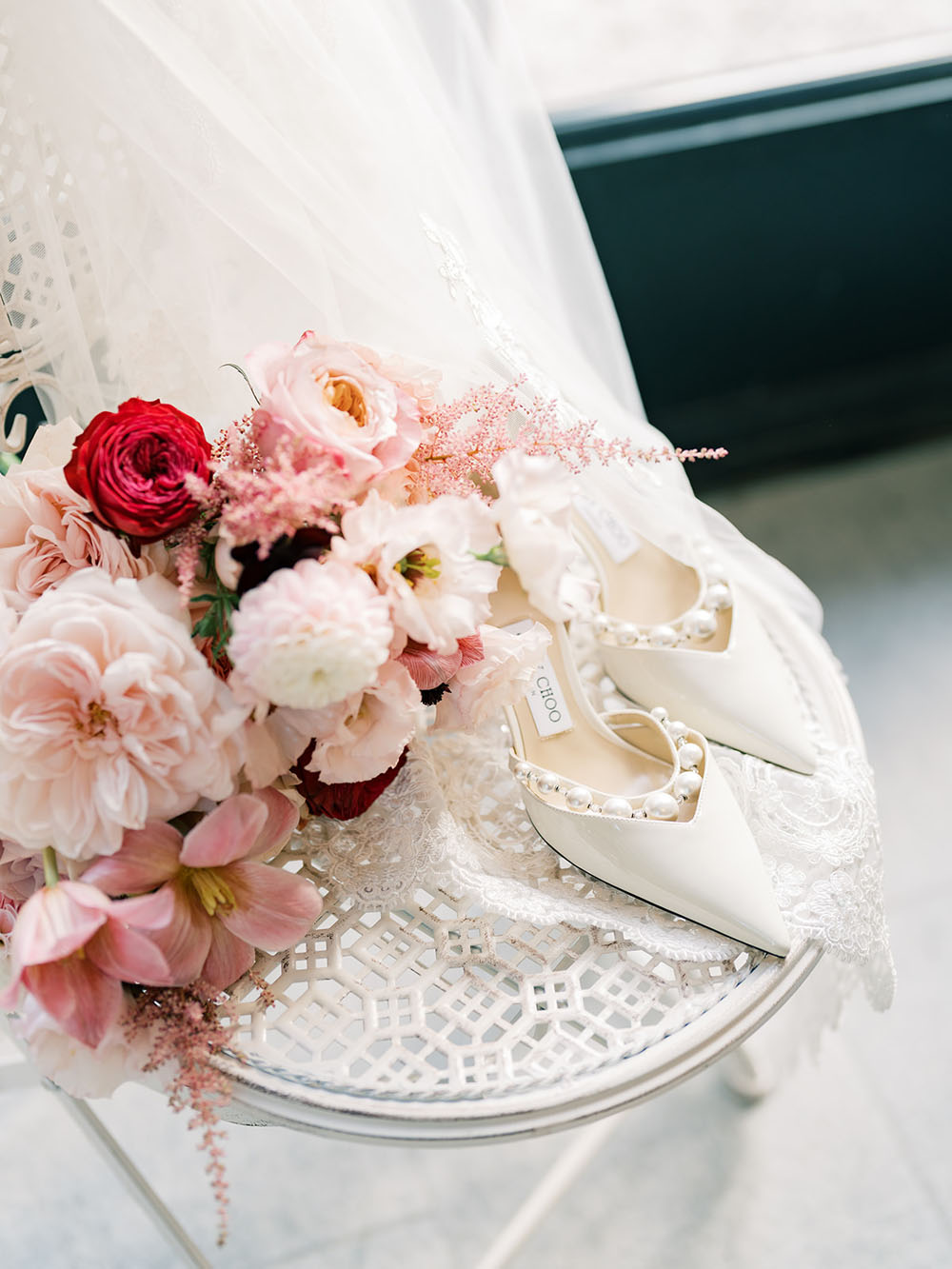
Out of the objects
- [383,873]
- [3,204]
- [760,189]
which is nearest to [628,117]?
[760,189]

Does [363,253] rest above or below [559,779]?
above

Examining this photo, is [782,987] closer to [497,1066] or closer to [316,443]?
[497,1066]

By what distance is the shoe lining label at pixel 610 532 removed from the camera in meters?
0.92

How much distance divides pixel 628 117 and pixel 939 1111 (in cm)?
116

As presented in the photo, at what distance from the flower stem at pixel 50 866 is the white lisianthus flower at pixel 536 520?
29 cm

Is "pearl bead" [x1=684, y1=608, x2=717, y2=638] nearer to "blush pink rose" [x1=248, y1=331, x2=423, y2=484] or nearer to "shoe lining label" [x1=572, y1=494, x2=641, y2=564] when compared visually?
"shoe lining label" [x1=572, y1=494, x2=641, y2=564]

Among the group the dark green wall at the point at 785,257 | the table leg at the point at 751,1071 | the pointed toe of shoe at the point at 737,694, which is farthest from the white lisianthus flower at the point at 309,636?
the dark green wall at the point at 785,257

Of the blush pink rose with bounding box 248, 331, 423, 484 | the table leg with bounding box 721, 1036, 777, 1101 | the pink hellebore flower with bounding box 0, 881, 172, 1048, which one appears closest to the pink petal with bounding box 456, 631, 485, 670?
the blush pink rose with bounding box 248, 331, 423, 484

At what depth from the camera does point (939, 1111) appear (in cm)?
115

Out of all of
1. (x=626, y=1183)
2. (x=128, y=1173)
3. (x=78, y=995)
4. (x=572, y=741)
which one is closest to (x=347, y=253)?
(x=572, y=741)

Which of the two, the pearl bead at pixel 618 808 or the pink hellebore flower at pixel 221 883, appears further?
the pearl bead at pixel 618 808

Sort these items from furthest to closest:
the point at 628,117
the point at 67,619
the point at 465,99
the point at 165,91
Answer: the point at 628,117 < the point at 465,99 < the point at 165,91 < the point at 67,619

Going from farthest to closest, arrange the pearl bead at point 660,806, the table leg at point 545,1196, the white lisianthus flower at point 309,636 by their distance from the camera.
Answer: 1. the table leg at point 545,1196
2. the pearl bead at point 660,806
3. the white lisianthus flower at point 309,636

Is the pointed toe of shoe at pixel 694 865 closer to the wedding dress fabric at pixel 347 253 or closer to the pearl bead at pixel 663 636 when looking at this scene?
the wedding dress fabric at pixel 347 253
